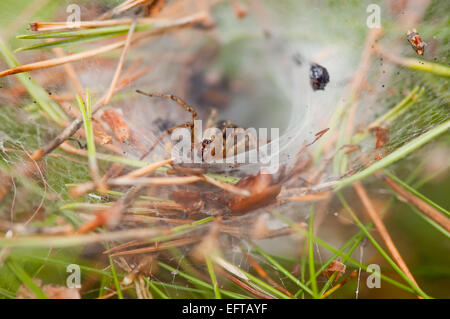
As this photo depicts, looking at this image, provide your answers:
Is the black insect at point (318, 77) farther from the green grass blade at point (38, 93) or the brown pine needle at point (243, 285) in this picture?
the green grass blade at point (38, 93)

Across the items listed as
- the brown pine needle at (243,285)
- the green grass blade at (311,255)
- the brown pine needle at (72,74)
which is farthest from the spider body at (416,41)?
the brown pine needle at (72,74)

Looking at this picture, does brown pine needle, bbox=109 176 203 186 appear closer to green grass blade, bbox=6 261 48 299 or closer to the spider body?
green grass blade, bbox=6 261 48 299

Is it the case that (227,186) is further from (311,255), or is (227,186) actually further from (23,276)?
(23,276)

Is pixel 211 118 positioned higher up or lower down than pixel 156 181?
higher up

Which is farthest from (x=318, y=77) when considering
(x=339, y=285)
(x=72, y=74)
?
(x=72, y=74)

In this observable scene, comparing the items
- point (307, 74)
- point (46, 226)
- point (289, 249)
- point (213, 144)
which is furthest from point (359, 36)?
point (46, 226)
